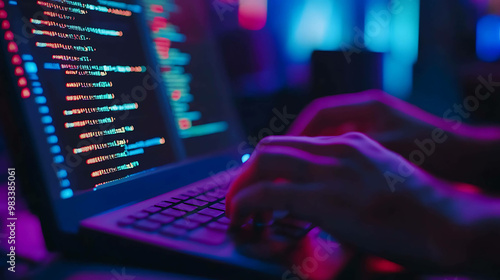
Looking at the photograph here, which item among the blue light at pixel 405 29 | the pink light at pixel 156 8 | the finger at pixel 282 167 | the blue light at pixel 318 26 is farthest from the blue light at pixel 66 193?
the blue light at pixel 405 29

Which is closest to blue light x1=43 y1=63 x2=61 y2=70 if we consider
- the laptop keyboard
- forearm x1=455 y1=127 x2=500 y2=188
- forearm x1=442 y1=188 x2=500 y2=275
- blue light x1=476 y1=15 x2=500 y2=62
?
the laptop keyboard

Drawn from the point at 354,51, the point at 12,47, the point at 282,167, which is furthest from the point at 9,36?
the point at 354,51

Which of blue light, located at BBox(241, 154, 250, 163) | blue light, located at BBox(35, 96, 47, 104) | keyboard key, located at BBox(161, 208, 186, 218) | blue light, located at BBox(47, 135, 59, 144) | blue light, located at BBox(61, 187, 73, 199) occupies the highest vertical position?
blue light, located at BBox(35, 96, 47, 104)

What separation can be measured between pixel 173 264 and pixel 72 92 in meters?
0.30

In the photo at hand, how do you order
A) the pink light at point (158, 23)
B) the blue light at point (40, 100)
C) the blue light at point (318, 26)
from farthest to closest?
the blue light at point (318, 26), the pink light at point (158, 23), the blue light at point (40, 100)

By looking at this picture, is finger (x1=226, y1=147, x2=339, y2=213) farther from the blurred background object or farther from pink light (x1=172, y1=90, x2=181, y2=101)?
the blurred background object

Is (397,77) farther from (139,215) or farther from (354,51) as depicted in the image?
(139,215)

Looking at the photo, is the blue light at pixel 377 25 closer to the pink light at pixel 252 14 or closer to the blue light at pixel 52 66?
the pink light at pixel 252 14

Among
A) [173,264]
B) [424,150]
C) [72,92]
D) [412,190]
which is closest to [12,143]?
[72,92]

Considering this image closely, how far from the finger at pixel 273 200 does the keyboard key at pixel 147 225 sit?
0.29 feet

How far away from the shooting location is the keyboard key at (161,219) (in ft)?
1.48

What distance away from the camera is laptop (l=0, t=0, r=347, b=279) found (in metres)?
0.39

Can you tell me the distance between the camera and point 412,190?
39 centimetres

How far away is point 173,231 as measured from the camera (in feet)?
1.38
